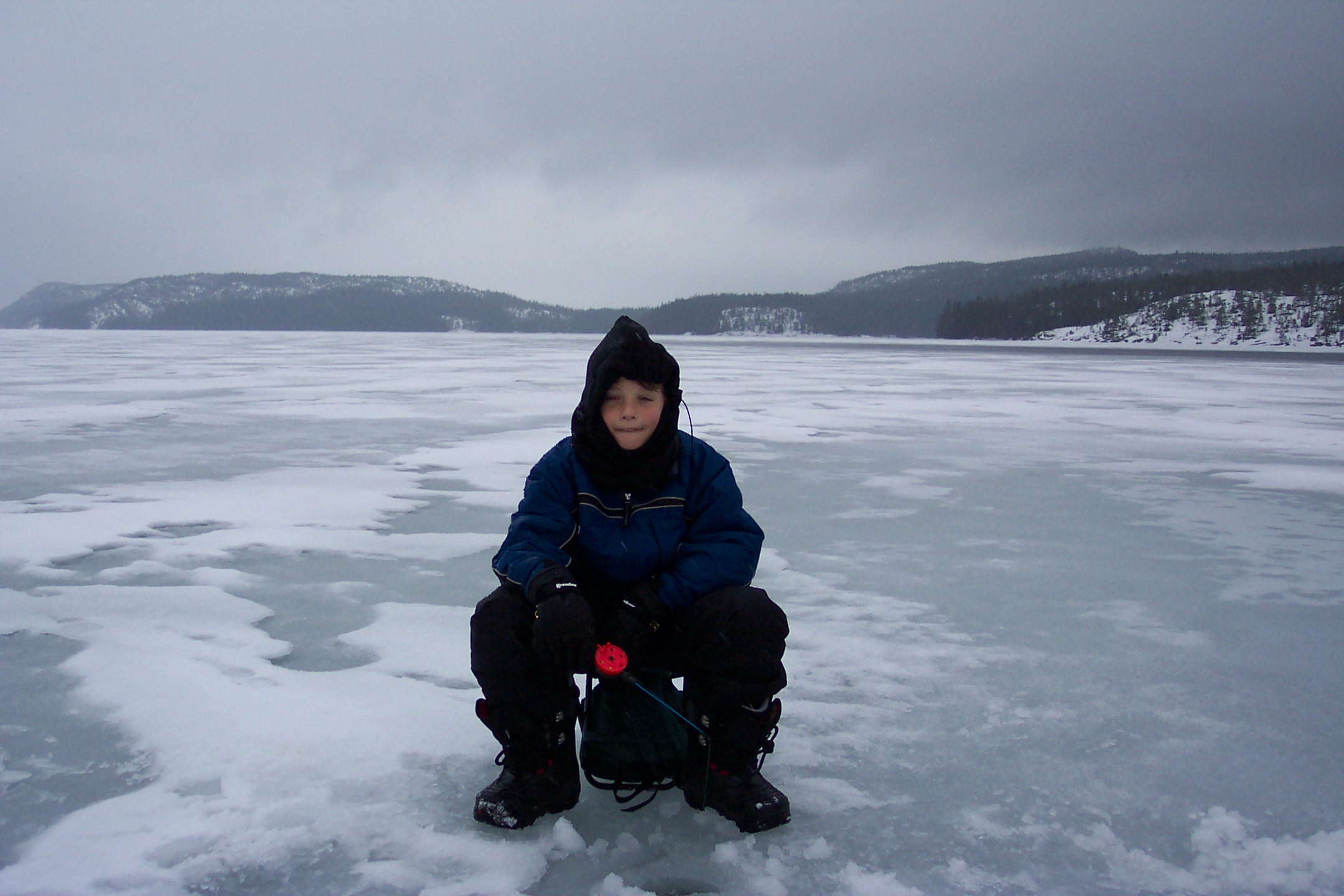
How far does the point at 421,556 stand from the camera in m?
3.36

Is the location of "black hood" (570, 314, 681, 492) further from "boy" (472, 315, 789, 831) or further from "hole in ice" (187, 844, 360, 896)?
"hole in ice" (187, 844, 360, 896)

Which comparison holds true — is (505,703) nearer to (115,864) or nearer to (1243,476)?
(115,864)

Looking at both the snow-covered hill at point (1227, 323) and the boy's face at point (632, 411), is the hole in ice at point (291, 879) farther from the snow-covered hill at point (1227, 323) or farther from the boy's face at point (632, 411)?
the snow-covered hill at point (1227, 323)

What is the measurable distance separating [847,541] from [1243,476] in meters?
3.36

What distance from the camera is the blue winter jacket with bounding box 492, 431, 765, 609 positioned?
169cm

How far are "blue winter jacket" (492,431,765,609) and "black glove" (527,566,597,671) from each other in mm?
165

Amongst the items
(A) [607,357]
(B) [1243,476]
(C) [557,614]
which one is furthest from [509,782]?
(B) [1243,476]

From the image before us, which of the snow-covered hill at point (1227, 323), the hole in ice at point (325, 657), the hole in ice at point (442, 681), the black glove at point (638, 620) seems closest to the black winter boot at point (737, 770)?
the black glove at point (638, 620)

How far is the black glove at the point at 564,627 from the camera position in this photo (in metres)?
1.49

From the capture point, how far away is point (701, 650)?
164 centimetres

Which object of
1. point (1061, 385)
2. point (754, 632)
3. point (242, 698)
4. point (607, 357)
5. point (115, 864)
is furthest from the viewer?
point (1061, 385)

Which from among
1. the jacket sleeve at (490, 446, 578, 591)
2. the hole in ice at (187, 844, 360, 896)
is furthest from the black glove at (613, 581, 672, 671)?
the hole in ice at (187, 844, 360, 896)

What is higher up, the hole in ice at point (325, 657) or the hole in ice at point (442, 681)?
the hole in ice at point (325, 657)

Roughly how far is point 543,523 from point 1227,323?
8622cm
